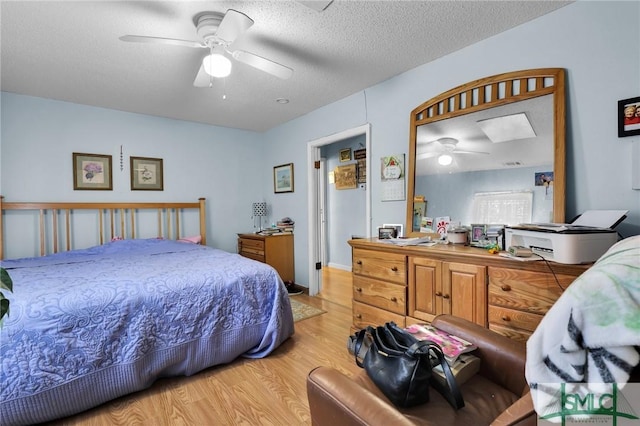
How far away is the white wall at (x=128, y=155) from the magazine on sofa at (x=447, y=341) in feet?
12.0

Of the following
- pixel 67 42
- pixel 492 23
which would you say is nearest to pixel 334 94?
pixel 492 23

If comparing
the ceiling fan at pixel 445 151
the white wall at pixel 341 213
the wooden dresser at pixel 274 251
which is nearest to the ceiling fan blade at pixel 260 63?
the ceiling fan at pixel 445 151

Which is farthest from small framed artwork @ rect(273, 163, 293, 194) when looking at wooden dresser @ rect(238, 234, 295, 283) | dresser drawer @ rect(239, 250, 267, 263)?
dresser drawer @ rect(239, 250, 267, 263)

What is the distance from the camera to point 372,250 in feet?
8.05

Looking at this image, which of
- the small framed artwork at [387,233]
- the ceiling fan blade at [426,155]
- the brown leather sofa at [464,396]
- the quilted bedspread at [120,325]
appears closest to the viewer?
the brown leather sofa at [464,396]

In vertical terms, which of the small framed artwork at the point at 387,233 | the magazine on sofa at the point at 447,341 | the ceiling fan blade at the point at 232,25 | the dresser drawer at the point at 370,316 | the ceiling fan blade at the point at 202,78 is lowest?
the dresser drawer at the point at 370,316

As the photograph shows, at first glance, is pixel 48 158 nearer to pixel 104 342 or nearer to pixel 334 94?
pixel 104 342

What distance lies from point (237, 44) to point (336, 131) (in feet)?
5.12

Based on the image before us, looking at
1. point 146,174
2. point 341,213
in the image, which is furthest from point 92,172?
point 341,213

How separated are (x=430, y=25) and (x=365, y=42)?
0.45 metres

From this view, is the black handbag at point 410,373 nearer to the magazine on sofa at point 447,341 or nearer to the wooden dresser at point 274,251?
the magazine on sofa at point 447,341

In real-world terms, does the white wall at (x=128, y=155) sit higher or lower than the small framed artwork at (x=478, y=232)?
higher

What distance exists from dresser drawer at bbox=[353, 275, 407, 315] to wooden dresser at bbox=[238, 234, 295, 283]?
1745 millimetres

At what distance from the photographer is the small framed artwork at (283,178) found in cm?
434
